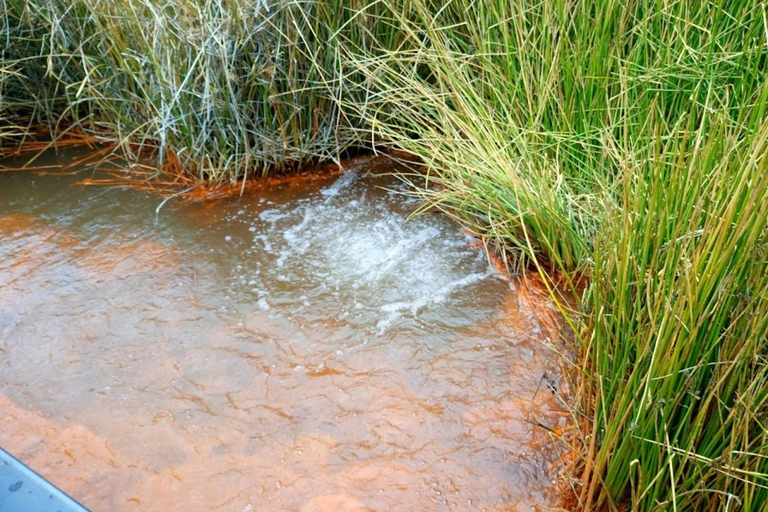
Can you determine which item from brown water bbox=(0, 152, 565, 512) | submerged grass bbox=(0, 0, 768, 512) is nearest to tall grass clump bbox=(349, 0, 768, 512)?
submerged grass bbox=(0, 0, 768, 512)

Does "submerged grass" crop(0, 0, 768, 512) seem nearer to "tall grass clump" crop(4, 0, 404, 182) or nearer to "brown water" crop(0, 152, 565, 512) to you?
"tall grass clump" crop(4, 0, 404, 182)

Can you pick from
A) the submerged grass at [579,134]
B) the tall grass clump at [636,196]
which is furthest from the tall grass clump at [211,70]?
the tall grass clump at [636,196]

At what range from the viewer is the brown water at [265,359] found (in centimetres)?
168

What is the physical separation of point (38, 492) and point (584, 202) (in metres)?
1.91

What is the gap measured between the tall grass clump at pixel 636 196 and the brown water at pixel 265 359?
0.25 meters

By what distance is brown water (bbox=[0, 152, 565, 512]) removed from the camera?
168cm

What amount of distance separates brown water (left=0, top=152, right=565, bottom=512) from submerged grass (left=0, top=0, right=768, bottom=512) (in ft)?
0.69

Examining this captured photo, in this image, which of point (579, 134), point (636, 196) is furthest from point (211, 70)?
point (636, 196)

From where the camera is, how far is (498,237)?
244 cm

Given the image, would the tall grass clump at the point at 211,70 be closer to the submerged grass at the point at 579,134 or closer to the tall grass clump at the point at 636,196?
the submerged grass at the point at 579,134

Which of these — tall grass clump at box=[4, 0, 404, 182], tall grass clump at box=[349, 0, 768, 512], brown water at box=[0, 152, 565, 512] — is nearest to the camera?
tall grass clump at box=[349, 0, 768, 512]

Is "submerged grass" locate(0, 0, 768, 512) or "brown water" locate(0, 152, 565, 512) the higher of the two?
"submerged grass" locate(0, 0, 768, 512)

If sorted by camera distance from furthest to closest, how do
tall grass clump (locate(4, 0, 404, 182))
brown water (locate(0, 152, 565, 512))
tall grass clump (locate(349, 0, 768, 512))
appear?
tall grass clump (locate(4, 0, 404, 182))
brown water (locate(0, 152, 565, 512))
tall grass clump (locate(349, 0, 768, 512))

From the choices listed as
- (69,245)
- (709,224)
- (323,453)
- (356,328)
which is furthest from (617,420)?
(69,245)
